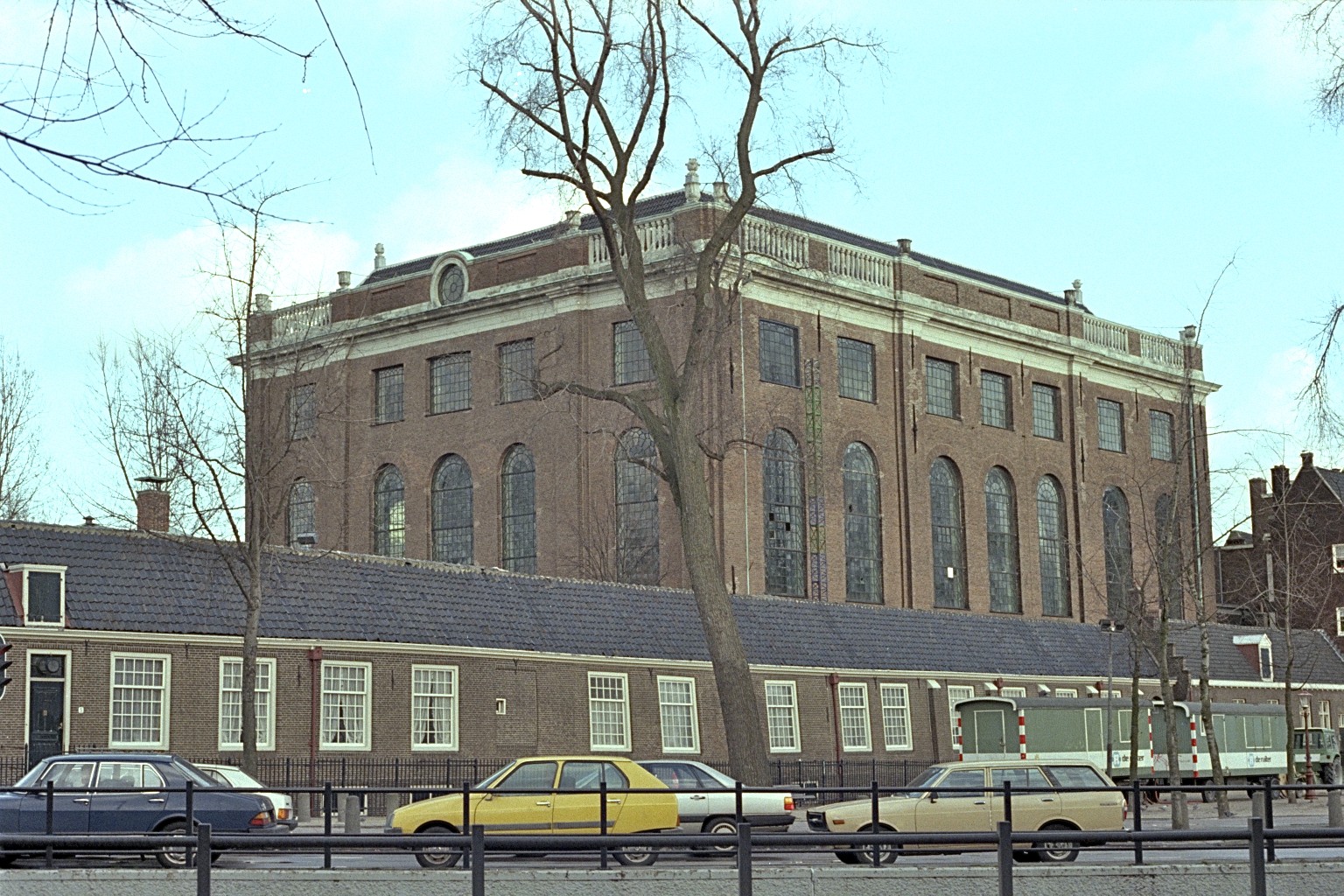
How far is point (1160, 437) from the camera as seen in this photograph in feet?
264

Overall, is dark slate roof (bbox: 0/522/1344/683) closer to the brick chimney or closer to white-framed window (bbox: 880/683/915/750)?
white-framed window (bbox: 880/683/915/750)

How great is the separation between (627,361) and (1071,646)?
1779cm

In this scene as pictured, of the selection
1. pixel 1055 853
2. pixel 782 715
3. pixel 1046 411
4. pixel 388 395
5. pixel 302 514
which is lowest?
pixel 1055 853

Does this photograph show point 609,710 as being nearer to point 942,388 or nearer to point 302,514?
point 942,388

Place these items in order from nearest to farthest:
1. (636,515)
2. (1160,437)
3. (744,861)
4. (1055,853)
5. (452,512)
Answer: (744,861)
(1055,853)
(636,515)
(452,512)
(1160,437)

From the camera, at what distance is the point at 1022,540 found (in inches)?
2810

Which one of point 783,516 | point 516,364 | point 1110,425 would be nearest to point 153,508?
point 516,364

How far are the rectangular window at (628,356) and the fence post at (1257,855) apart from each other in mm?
48345

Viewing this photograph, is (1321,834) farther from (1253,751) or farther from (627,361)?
(627,361)

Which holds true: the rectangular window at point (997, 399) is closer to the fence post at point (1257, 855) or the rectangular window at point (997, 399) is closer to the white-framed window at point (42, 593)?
the white-framed window at point (42, 593)

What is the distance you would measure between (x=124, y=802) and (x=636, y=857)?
7394 mm

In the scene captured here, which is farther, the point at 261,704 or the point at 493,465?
the point at 493,465

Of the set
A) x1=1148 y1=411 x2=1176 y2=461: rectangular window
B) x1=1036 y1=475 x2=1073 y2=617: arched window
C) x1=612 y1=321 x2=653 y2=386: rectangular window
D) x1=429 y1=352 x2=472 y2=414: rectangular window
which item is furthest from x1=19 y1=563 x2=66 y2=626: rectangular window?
x1=1148 y1=411 x2=1176 y2=461: rectangular window

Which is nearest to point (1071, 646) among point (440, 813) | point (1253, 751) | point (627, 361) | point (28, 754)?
point (1253, 751)
